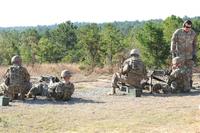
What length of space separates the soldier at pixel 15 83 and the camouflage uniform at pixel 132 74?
2985mm

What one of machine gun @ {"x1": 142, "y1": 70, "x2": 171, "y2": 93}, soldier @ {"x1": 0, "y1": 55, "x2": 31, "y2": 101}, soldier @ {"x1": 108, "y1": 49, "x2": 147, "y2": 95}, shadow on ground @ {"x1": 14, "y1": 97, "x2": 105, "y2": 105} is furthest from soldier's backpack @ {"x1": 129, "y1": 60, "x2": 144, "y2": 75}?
soldier @ {"x1": 0, "y1": 55, "x2": 31, "y2": 101}

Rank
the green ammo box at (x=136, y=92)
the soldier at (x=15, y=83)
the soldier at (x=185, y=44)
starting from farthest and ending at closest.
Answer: the soldier at (x=185, y=44) → the green ammo box at (x=136, y=92) → the soldier at (x=15, y=83)

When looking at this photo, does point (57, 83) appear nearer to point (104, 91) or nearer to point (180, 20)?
point (104, 91)

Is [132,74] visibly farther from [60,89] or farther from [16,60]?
[16,60]

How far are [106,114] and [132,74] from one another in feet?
15.8

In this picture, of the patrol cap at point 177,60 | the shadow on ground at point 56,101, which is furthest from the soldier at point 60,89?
the patrol cap at point 177,60

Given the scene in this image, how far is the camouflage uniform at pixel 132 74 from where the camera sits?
18328 mm

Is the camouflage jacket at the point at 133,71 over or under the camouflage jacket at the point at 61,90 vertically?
over

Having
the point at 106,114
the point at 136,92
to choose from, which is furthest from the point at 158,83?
the point at 106,114

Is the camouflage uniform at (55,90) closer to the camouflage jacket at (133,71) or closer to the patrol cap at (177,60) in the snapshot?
the camouflage jacket at (133,71)

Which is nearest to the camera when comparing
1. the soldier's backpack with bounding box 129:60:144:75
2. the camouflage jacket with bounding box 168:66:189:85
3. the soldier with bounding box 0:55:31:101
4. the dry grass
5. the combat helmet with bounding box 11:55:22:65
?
the dry grass

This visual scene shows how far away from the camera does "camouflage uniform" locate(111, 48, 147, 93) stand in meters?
18.3

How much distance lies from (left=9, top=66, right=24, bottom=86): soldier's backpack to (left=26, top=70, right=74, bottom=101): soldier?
1.57ft

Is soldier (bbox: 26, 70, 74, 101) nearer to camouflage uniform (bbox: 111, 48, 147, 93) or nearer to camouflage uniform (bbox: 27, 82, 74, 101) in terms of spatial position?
camouflage uniform (bbox: 27, 82, 74, 101)
